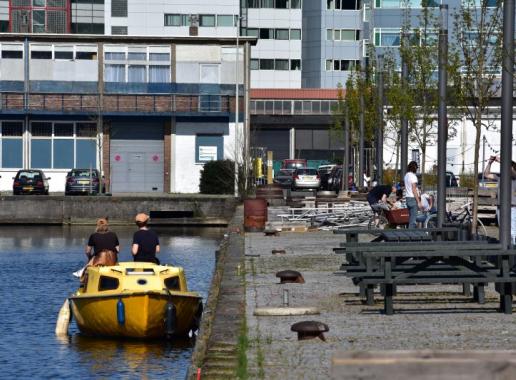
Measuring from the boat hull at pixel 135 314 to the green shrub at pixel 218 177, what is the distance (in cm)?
4754

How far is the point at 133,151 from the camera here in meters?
76.2

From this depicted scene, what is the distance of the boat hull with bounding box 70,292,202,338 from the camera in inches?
833

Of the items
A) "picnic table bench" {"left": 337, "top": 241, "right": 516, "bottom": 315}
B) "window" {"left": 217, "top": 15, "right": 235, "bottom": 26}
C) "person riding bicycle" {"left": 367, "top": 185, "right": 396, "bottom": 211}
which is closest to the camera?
"picnic table bench" {"left": 337, "top": 241, "right": 516, "bottom": 315}

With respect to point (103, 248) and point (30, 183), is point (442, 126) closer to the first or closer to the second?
point (103, 248)

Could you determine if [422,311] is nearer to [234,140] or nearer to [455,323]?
[455,323]

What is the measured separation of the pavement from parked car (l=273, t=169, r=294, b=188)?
62.1 metres

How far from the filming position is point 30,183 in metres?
68.8

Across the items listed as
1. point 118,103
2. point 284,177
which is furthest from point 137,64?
point 284,177

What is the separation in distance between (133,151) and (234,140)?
551cm

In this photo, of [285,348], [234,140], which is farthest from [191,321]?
[234,140]

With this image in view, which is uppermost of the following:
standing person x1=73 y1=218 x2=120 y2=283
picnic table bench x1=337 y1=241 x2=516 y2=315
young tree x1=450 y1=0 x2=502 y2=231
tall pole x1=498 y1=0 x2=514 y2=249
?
young tree x1=450 y1=0 x2=502 y2=231

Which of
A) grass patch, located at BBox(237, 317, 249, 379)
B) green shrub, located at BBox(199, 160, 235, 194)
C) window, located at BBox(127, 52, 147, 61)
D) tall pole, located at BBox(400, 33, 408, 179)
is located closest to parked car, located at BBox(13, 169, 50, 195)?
green shrub, located at BBox(199, 160, 235, 194)

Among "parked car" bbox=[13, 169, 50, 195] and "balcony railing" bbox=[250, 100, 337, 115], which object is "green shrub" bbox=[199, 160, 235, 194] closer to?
"parked car" bbox=[13, 169, 50, 195]

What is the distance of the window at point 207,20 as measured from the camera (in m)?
107
